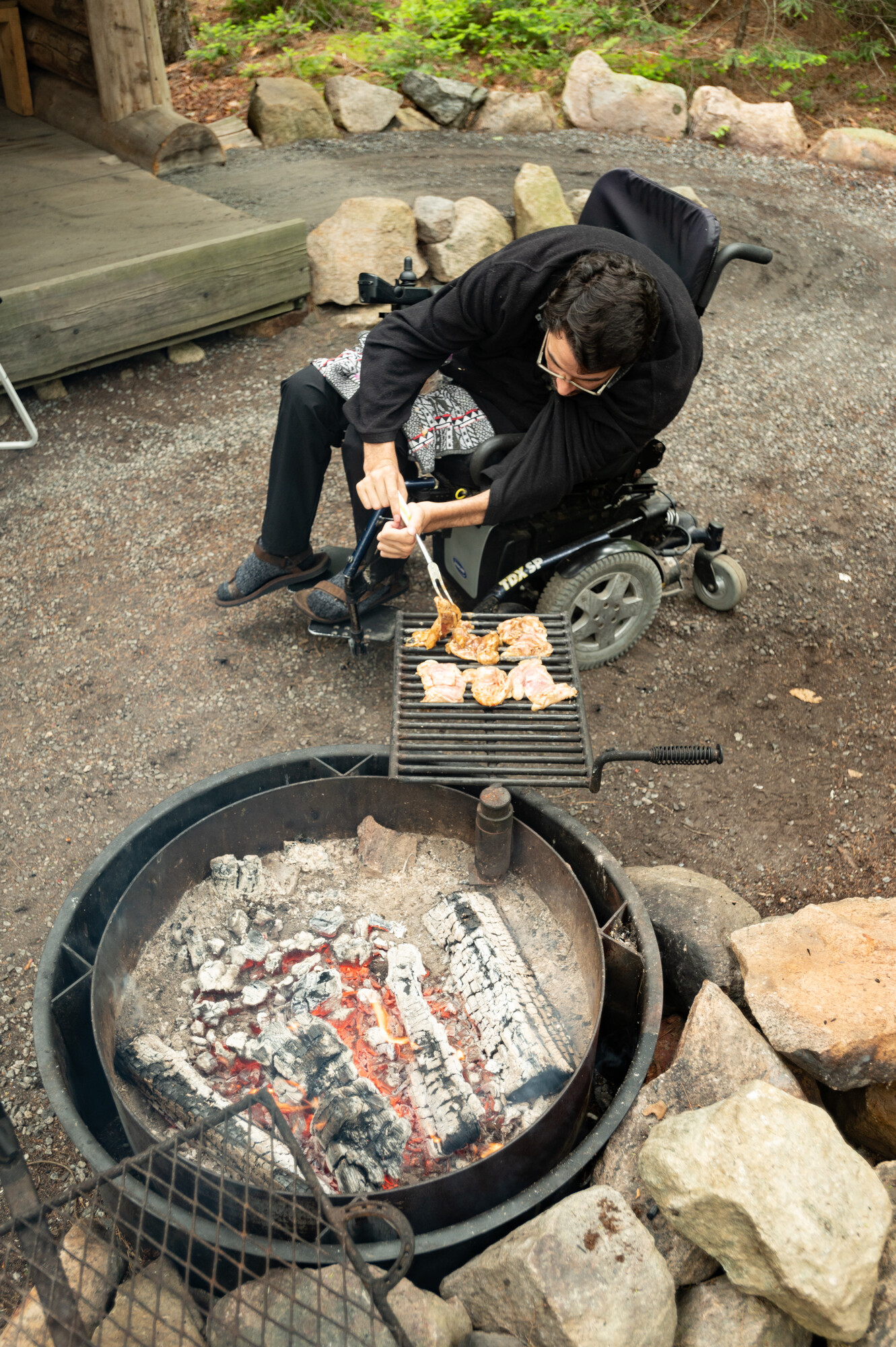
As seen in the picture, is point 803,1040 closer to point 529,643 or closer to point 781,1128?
point 781,1128

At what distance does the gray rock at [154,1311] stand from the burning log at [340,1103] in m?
0.34

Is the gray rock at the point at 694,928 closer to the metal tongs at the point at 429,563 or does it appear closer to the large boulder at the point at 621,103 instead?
the metal tongs at the point at 429,563

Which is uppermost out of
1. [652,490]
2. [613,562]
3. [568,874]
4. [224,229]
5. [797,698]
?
[224,229]

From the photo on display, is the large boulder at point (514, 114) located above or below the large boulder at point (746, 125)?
above

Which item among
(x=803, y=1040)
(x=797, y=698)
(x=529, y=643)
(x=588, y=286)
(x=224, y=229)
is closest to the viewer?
(x=803, y=1040)

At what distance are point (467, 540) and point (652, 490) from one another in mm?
642

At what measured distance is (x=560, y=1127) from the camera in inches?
73.9

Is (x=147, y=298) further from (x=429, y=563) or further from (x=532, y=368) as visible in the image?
(x=429, y=563)

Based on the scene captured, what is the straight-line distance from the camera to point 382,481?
9.10ft

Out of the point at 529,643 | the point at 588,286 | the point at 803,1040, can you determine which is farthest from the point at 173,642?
the point at 803,1040

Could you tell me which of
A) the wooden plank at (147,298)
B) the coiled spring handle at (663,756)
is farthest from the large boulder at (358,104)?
the coiled spring handle at (663,756)

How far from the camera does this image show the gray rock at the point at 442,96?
7.46 meters

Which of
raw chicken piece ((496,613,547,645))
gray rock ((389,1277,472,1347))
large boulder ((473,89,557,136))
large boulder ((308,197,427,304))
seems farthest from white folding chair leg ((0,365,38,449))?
large boulder ((473,89,557,136))

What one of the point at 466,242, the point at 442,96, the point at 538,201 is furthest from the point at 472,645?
the point at 442,96
